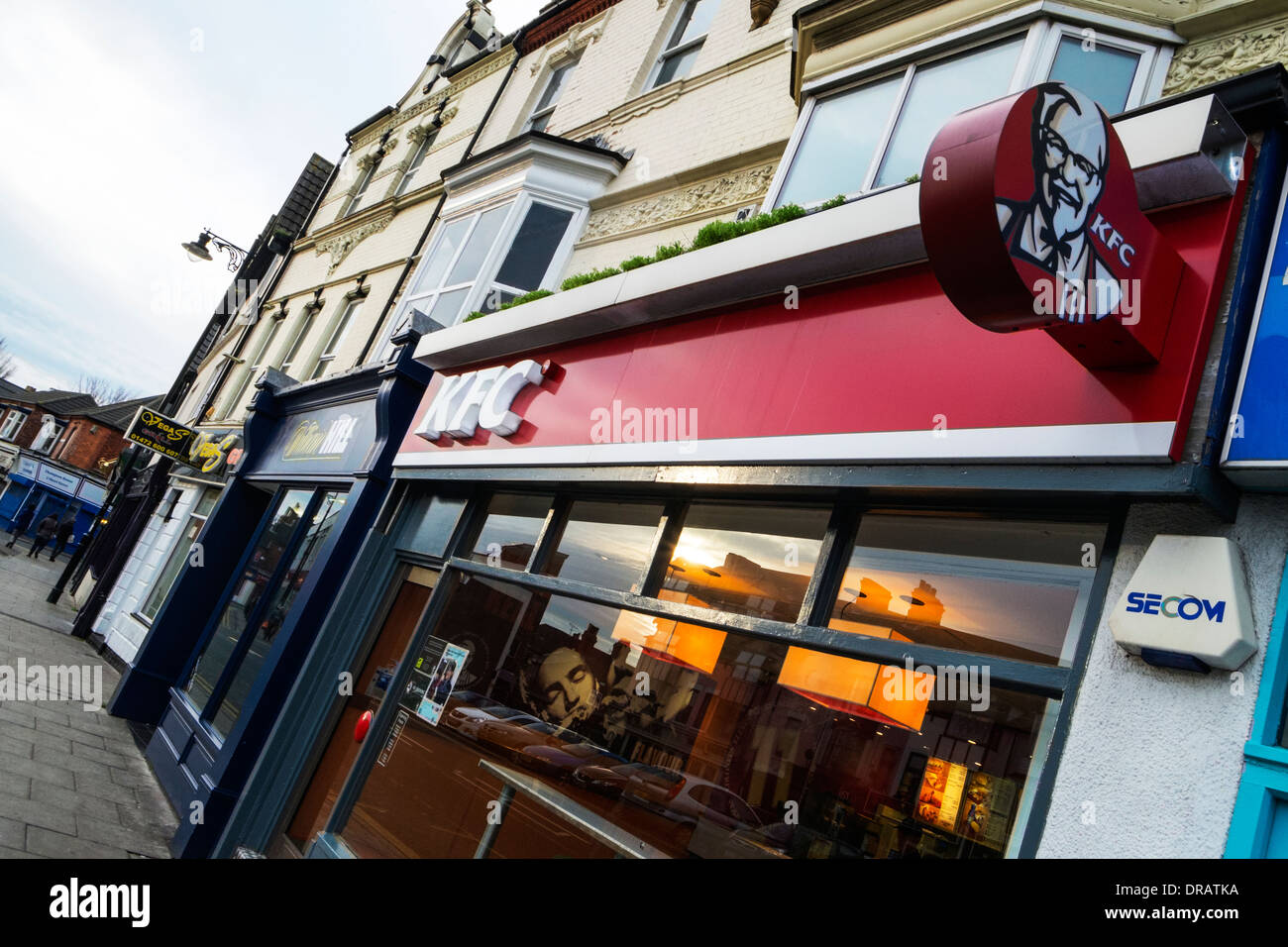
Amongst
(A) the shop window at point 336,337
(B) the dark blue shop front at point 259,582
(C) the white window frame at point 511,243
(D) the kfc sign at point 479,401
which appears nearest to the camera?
(D) the kfc sign at point 479,401

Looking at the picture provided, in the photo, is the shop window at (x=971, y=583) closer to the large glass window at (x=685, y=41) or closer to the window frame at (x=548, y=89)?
the large glass window at (x=685, y=41)

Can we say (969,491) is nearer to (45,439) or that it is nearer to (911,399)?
(911,399)

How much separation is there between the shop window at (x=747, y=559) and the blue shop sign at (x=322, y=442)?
4.39 meters

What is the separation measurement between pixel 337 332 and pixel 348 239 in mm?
2477

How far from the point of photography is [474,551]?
6.29 m

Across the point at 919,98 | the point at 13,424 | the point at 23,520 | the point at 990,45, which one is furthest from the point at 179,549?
the point at 13,424

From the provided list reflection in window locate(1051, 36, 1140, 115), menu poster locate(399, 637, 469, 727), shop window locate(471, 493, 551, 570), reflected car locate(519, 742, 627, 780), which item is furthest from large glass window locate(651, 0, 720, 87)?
reflected car locate(519, 742, 627, 780)

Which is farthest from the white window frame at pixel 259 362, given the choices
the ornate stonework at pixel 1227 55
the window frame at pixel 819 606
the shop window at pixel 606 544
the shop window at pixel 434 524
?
the ornate stonework at pixel 1227 55

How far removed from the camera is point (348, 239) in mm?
15023

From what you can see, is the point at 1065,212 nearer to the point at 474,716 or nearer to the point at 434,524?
the point at 474,716

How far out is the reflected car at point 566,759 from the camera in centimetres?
454

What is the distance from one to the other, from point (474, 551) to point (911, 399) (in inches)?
153

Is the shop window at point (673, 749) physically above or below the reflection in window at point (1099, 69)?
below
